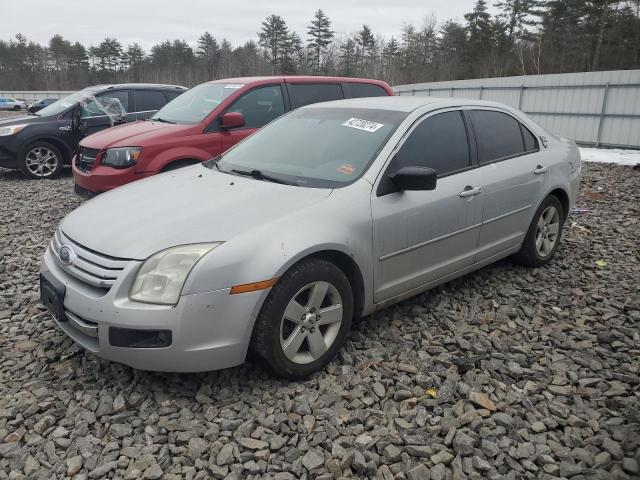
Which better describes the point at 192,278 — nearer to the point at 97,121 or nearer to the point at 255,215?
the point at 255,215

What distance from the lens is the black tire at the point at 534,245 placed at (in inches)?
178

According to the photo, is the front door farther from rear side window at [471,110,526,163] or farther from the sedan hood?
the sedan hood

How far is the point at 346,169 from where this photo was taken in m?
3.29

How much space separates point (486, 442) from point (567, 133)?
15682mm

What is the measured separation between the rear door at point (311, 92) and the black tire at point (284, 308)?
4260 millimetres

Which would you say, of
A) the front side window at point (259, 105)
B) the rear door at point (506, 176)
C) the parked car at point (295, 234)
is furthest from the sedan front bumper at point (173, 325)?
the front side window at point (259, 105)

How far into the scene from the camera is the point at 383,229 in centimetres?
315

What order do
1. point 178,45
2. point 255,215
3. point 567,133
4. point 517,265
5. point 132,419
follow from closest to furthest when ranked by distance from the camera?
1. point 132,419
2. point 255,215
3. point 517,265
4. point 567,133
5. point 178,45

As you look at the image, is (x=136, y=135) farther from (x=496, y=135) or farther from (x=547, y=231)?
(x=547, y=231)

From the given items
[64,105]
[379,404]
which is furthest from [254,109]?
[64,105]

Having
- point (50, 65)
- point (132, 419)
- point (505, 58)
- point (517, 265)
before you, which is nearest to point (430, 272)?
point (517, 265)

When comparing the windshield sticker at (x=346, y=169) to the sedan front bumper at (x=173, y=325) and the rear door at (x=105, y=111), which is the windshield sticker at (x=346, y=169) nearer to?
the sedan front bumper at (x=173, y=325)

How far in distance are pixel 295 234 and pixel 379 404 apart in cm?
105

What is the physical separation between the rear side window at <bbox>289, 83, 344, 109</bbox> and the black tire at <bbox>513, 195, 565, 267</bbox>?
11.4 feet
